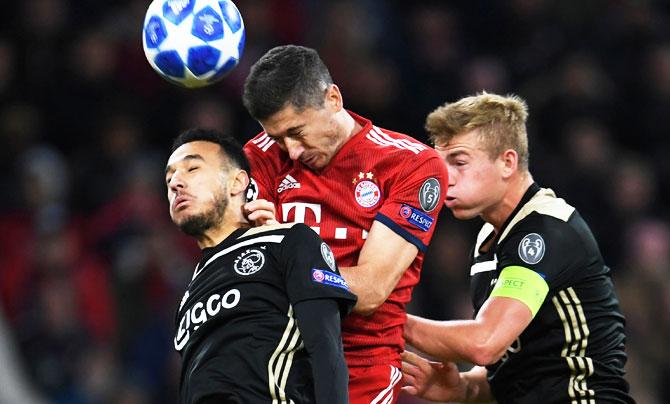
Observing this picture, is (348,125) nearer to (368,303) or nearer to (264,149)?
(264,149)

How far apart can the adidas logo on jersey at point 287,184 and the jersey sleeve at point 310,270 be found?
354 millimetres

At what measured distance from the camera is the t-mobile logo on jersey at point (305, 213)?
4434mm

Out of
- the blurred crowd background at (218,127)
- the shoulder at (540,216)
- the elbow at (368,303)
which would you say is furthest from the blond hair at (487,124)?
the blurred crowd background at (218,127)

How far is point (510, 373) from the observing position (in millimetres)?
4777

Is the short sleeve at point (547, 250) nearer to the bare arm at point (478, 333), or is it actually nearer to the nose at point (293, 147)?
the bare arm at point (478, 333)

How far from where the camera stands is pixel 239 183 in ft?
14.5

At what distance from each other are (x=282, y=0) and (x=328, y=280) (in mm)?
6162

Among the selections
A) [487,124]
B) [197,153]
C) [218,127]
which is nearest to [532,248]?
[487,124]

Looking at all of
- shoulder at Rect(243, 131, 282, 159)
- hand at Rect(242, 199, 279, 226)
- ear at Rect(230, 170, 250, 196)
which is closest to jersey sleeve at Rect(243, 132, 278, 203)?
shoulder at Rect(243, 131, 282, 159)

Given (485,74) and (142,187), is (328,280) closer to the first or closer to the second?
(142,187)

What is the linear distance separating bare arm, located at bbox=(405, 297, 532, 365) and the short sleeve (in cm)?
17

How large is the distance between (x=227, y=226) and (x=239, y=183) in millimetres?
168

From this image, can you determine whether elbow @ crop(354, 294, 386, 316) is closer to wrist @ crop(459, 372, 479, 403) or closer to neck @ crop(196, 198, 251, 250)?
neck @ crop(196, 198, 251, 250)

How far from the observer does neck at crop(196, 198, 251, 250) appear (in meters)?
4.33
